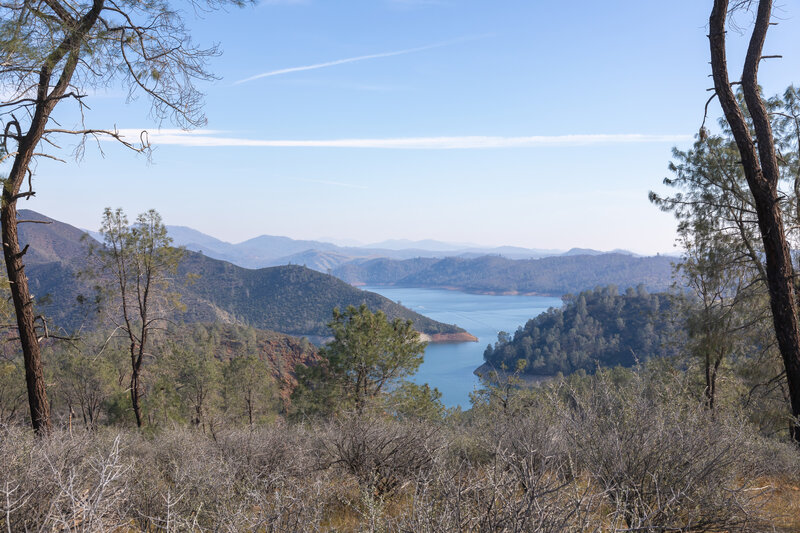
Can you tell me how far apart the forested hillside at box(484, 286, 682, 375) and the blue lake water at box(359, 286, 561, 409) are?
4.87 meters

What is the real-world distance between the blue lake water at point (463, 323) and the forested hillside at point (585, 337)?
4.87 m

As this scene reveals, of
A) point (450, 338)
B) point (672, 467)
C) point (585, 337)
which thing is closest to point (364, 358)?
point (672, 467)

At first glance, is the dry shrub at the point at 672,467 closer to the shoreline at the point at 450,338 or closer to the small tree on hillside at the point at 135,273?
the small tree on hillside at the point at 135,273

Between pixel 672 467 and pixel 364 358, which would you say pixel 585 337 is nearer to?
pixel 364 358

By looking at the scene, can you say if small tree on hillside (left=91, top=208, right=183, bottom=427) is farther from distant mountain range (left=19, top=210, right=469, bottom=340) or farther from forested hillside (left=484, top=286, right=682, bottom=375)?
distant mountain range (left=19, top=210, right=469, bottom=340)

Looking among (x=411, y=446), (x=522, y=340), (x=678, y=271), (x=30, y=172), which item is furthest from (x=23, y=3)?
(x=522, y=340)

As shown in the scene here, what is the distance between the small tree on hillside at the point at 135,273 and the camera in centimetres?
1077

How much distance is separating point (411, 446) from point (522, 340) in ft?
204

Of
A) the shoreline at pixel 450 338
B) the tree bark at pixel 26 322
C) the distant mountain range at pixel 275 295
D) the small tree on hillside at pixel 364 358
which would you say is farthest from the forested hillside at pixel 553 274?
the tree bark at pixel 26 322

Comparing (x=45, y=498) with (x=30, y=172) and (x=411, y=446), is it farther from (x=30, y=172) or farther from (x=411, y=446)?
(x=30, y=172)

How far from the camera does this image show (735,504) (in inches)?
93.9

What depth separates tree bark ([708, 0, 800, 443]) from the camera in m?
4.63

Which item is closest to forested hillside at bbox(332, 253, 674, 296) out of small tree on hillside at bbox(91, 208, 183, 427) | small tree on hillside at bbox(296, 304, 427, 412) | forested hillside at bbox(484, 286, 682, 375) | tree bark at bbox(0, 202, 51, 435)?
forested hillside at bbox(484, 286, 682, 375)

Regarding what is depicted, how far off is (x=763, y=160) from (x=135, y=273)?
11.7m
